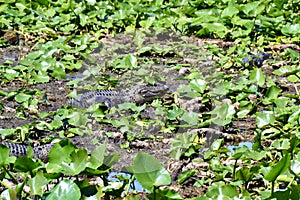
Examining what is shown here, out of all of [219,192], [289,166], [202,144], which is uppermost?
[289,166]

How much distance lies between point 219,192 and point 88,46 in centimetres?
314

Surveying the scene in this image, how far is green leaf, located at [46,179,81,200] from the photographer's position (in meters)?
2.40

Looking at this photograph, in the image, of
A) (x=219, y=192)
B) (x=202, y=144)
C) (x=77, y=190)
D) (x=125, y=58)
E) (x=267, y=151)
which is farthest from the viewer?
(x=125, y=58)

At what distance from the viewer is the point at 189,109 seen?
422cm

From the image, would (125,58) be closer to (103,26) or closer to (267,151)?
(103,26)

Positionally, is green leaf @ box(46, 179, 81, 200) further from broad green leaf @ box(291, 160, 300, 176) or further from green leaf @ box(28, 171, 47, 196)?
broad green leaf @ box(291, 160, 300, 176)

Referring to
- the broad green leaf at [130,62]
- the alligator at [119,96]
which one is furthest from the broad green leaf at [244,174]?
the broad green leaf at [130,62]

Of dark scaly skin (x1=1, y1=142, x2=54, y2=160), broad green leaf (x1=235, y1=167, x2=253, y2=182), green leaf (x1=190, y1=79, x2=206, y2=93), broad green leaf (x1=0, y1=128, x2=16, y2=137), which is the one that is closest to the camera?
broad green leaf (x1=235, y1=167, x2=253, y2=182)

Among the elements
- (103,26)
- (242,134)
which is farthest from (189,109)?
(103,26)

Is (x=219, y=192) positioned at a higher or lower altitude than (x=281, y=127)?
higher

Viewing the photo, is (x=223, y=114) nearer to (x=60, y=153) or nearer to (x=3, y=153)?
(x=60, y=153)

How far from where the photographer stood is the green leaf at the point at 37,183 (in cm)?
252

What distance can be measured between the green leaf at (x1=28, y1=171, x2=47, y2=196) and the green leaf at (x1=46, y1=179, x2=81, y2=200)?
9cm

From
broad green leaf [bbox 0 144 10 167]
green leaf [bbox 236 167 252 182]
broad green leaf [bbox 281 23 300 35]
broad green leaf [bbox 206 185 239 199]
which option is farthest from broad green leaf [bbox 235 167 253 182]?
broad green leaf [bbox 281 23 300 35]
